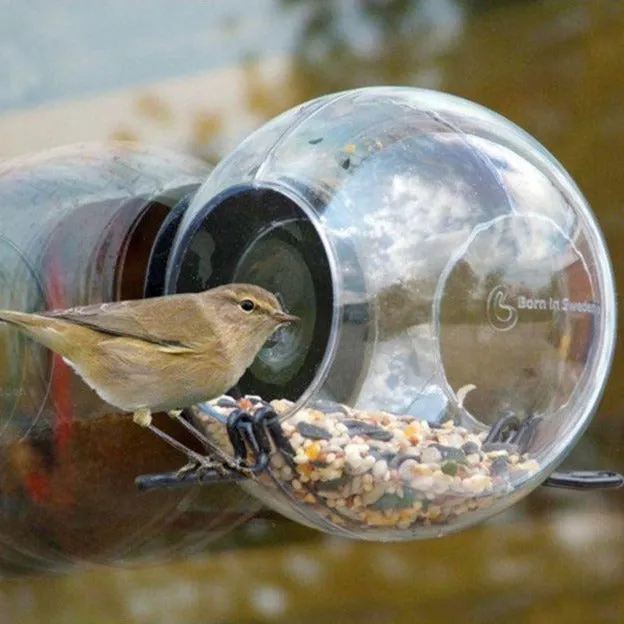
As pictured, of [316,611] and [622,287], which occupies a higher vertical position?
[622,287]

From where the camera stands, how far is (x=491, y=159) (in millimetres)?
1515

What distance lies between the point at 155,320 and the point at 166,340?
0.09ft

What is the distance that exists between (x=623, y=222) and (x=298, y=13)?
728mm

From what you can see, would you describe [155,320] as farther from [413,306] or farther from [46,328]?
[413,306]

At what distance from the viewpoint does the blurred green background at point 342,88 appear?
231 cm

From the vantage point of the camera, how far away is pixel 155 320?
4.77ft

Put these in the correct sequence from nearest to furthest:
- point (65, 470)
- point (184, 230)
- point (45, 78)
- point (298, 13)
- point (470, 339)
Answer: point (470, 339)
point (184, 230)
point (65, 470)
point (45, 78)
point (298, 13)

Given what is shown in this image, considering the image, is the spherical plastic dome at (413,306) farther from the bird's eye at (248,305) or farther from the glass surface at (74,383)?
the glass surface at (74,383)

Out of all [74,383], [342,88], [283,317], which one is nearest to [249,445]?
[283,317]

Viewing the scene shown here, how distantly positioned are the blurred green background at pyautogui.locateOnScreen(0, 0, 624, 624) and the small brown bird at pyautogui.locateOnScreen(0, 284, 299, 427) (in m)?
0.80

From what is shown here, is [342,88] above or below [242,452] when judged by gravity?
above

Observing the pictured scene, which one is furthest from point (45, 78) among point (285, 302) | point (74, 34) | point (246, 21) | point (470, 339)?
point (470, 339)

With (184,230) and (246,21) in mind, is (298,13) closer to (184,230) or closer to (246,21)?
(246,21)

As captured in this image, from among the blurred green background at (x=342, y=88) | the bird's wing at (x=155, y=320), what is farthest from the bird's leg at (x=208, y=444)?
the blurred green background at (x=342, y=88)
